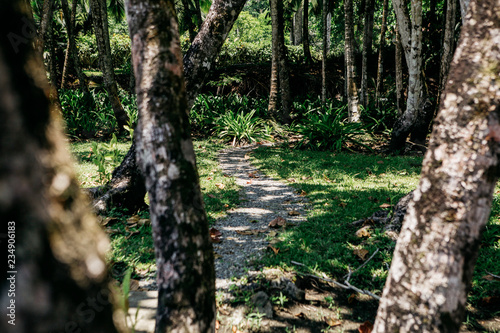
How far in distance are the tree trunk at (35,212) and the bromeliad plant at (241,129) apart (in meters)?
8.79

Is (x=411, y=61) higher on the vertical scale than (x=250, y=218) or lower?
higher

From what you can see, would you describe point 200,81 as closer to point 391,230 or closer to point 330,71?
point 391,230

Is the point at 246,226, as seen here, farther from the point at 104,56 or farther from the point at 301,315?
the point at 104,56

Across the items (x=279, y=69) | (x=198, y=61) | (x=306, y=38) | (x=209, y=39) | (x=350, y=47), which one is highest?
(x=306, y=38)

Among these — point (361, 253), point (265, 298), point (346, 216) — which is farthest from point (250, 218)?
point (265, 298)

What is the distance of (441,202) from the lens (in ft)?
3.80

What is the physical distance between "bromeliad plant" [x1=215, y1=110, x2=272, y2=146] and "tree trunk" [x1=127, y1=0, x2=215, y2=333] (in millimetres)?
8134

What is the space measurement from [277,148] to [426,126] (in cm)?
365

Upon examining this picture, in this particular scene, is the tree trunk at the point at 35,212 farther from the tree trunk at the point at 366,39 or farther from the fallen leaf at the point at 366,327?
the tree trunk at the point at 366,39

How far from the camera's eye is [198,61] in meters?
3.30

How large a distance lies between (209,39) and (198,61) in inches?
9.4

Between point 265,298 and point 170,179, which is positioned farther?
point 265,298

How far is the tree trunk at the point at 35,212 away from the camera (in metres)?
0.62

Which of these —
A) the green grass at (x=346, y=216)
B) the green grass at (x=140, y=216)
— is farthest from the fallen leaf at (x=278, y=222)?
the green grass at (x=140, y=216)
